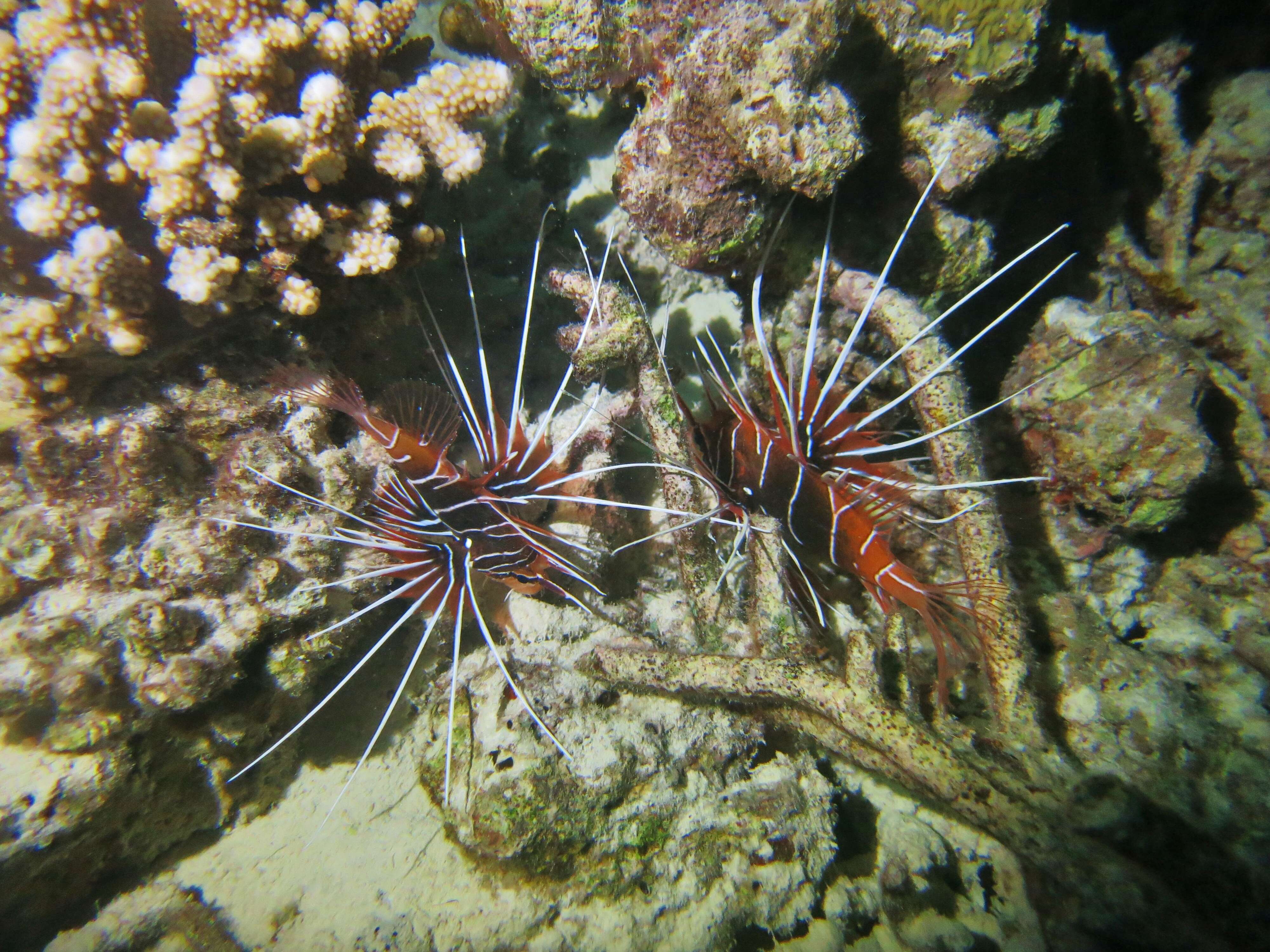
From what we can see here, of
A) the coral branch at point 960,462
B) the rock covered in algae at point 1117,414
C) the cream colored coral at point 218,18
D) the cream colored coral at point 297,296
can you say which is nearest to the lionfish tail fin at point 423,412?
the cream colored coral at point 297,296

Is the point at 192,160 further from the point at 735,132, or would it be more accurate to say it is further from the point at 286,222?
the point at 735,132

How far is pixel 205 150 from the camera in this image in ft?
5.39

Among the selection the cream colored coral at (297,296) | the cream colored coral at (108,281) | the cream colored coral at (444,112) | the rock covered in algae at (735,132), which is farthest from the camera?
the cream colored coral at (444,112)

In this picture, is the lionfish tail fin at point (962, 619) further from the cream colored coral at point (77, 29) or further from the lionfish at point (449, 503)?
the cream colored coral at point (77, 29)

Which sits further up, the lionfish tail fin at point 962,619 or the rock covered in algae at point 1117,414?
the rock covered in algae at point 1117,414

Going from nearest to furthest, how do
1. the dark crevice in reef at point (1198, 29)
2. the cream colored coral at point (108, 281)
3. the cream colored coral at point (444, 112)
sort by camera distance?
the cream colored coral at point (108, 281), the cream colored coral at point (444, 112), the dark crevice in reef at point (1198, 29)

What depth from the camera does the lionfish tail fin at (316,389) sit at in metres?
1.96

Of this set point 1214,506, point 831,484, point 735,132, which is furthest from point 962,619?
point 735,132

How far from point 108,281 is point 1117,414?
12.2 feet

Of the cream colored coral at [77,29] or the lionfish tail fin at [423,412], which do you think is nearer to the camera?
the cream colored coral at [77,29]

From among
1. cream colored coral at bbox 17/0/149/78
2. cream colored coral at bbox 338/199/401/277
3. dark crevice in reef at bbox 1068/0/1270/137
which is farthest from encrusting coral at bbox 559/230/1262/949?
cream colored coral at bbox 17/0/149/78

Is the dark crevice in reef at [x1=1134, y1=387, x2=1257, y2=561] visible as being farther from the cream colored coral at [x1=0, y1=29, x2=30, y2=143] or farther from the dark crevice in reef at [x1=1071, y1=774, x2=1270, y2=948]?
the cream colored coral at [x1=0, y1=29, x2=30, y2=143]

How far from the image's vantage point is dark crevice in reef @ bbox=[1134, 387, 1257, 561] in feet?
7.53

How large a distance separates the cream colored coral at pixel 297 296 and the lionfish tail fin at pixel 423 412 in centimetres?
42
